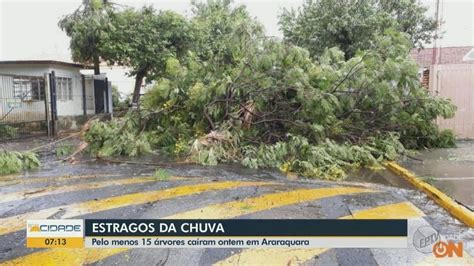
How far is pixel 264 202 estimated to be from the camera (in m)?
5.60

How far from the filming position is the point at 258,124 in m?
9.81

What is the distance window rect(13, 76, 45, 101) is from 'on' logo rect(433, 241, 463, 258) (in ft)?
48.2

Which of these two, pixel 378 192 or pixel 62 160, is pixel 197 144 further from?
pixel 378 192

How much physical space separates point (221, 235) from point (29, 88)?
1408 cm

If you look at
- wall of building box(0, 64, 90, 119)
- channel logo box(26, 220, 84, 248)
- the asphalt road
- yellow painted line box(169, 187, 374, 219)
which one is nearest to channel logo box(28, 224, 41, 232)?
channel logo box(26, 220, 84, 248)

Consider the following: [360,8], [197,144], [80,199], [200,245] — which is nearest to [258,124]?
[197,144]

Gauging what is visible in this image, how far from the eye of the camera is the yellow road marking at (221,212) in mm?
3740

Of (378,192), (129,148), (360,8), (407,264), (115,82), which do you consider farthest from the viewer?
(115,82)

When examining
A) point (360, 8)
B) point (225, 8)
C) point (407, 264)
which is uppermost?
point (225, 8)

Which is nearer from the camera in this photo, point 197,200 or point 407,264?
point 407,264

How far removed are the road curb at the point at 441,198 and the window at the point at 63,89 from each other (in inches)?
557

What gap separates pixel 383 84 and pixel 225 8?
24738mm

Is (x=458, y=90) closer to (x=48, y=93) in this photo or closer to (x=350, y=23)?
Result: (x=350, y=23)

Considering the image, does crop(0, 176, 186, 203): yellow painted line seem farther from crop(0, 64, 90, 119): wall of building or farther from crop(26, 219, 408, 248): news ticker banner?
crop(0, 64, 90, 119): wall of building
